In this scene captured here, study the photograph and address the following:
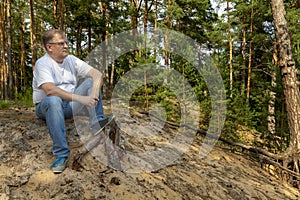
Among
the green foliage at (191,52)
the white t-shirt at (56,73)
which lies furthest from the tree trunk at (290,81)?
the white t-shirt at (56,73)

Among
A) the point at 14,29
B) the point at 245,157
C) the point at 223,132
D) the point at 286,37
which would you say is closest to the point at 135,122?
the point at 245,157

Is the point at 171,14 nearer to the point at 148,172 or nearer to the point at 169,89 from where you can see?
the point at 169,89

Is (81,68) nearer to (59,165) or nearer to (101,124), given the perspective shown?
(101,124)

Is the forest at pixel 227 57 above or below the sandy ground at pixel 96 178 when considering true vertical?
above

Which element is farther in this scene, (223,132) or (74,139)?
(223,132)

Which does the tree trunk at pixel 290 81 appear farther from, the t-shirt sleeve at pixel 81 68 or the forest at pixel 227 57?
the t-shirt sleeve at pixel 81 68

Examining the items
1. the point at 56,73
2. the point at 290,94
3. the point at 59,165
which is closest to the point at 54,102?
the point at 56,73

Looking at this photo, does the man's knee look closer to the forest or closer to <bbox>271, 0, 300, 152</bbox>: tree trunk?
the forest

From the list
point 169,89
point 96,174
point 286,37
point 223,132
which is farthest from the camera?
point 223,132

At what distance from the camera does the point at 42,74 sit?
2.60 m

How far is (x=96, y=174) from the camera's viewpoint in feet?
8.91

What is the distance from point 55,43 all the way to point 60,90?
620mm

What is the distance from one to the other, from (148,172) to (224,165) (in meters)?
2.25

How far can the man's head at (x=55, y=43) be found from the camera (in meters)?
2.75
